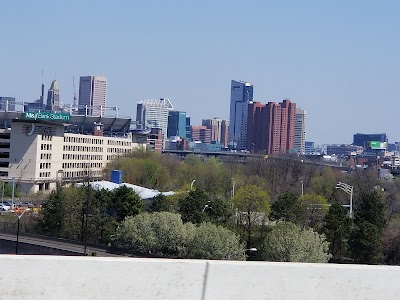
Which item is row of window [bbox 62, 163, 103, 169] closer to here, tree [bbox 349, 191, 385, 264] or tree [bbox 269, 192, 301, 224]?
tree [bbox 269, 192, 301, 224]

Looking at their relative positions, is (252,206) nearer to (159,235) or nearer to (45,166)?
(159,235)

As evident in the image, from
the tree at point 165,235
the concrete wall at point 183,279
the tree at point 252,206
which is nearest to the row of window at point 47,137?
the tree at point 252,206

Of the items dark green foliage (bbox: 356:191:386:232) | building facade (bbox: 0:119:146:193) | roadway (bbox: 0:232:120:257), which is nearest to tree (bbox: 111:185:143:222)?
roadway (bbox: 0:232:120:257)

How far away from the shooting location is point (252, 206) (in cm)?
4059

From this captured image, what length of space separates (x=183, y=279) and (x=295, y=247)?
23030mm

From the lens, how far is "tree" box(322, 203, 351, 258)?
109 feet

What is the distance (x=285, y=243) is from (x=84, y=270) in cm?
2358

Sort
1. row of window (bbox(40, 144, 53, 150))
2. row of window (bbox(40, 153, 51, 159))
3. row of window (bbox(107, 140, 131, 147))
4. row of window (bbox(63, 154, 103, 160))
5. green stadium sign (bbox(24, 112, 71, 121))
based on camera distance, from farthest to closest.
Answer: row of window (bbox(107, 140, 131, 147)) < row of window (bbox(63, 154, 103, 160)) < green stadium sign (bbox(24, 112, 71, 121)) < row of window (bbox(40, 144, 53, 150)) < row of window (bbox(40, 153, 51, 159))

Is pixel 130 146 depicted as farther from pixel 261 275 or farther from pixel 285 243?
pixel 261 275

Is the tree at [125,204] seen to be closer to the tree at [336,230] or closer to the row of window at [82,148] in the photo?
the tree at [336,230]

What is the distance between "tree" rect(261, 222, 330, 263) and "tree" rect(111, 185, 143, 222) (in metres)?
10.4

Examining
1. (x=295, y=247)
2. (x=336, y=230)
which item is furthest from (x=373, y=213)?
(x=295, y=247)

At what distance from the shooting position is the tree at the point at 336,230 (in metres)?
33.2

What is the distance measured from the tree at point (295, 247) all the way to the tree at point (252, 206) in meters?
9.12
